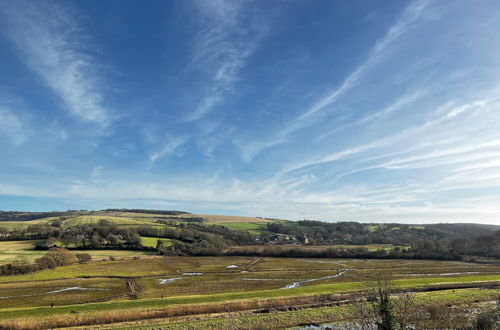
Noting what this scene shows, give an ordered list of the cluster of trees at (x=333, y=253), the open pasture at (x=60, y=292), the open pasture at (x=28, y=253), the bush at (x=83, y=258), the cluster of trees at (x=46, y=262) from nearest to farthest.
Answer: the open pasture at (x=60, y=292)
the cluster of trees at (x=46, y=262)
the open pasture at (x=28, y=253)
the bush at (x=83, y=258)
the cluster of trees at (x=333, y=253)

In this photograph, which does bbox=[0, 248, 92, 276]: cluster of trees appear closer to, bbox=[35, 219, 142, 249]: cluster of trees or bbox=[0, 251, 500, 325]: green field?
bbox=[0, 251, 500, 325]: green field

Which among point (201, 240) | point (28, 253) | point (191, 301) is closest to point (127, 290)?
point (191, 301)


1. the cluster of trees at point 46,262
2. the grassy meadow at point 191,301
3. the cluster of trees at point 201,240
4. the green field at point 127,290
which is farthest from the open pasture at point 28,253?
the grassy meadow at point 191,301

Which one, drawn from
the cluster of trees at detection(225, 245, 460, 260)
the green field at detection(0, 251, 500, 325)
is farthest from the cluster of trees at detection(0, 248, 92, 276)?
the cluster of trees at detection(225, 245, 460, 260)

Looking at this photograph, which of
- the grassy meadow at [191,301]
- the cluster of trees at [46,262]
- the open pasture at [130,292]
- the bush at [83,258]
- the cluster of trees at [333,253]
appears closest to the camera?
the grassy meadow at [191,301]

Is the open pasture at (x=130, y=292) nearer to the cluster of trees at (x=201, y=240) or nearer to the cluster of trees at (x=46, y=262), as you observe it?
the cluster of trees at (x=46, y=262)

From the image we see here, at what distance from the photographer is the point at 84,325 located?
33750 millimetres

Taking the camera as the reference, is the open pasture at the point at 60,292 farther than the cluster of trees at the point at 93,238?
No

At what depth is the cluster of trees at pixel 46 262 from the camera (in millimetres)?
81631

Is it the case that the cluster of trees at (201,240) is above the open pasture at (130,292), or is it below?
below

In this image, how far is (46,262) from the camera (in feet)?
301

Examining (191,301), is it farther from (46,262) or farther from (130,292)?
(46,262)

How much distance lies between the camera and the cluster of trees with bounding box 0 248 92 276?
8163 cm

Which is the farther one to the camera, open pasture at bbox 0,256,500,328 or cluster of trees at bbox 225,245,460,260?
cluster of trees at bbox 225,245,460,260
